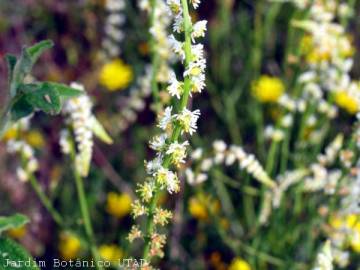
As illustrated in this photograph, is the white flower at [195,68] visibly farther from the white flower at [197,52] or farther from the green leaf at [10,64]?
the green leaf at [10,64]

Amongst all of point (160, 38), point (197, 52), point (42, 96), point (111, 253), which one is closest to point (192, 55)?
point (197, 52)

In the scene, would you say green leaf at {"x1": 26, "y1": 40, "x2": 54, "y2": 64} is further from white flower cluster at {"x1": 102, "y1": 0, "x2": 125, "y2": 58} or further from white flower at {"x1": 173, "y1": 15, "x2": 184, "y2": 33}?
white flower cluster at {"x1": 102, "y1": 0, "x2": 125, "y2": 58}

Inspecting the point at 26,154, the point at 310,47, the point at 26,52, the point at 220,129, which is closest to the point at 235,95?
the point at 220,129

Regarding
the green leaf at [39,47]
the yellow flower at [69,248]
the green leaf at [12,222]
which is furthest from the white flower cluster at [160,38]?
the yellow flower at [69,248]

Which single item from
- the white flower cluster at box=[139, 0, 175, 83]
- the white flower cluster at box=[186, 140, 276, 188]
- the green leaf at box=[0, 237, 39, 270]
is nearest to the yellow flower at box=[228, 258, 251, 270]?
the white flower cluster at box=[186, 140, 276, 188]

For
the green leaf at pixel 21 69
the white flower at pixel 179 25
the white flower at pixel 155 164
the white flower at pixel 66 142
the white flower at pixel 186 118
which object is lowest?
the white flower at pixel 155 164

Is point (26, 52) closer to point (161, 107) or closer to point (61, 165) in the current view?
point (161, 107)
